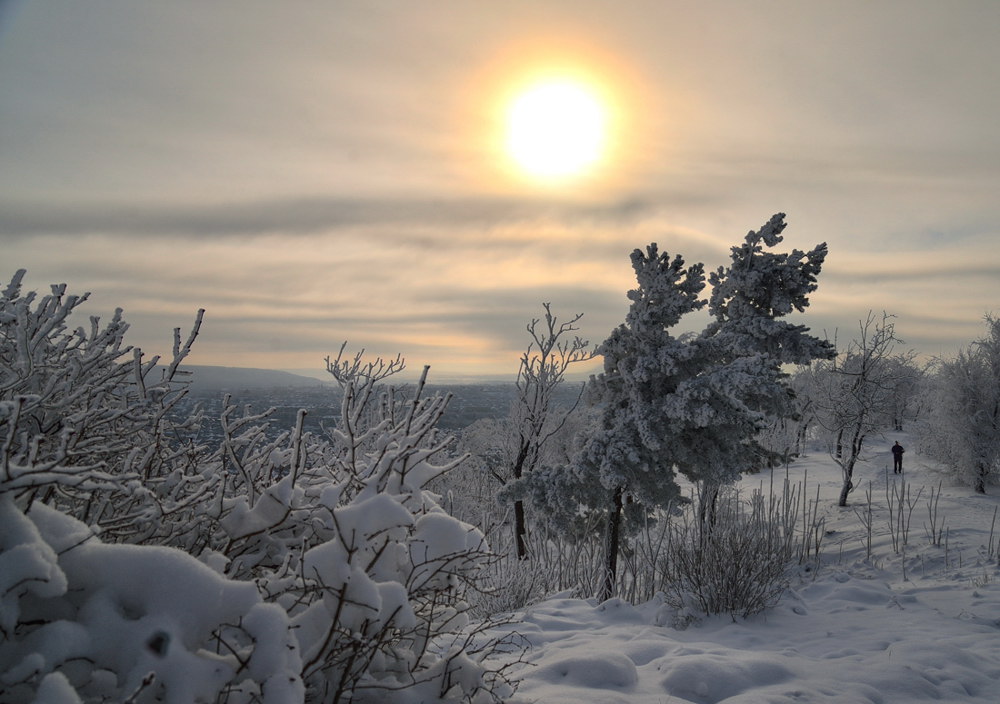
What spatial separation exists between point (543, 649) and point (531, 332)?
1299 cm

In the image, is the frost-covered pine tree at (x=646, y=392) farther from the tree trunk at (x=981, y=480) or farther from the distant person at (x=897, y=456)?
the distant person at (x=897, y=456)

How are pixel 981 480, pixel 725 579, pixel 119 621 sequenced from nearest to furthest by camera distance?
pixel 119 621 < pixel 725 579 < pixel 981 480

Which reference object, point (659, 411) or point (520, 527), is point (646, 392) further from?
point (520, 527)

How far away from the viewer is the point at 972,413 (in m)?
23.2

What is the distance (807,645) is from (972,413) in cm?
2434

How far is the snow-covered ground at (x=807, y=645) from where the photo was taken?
3787mm

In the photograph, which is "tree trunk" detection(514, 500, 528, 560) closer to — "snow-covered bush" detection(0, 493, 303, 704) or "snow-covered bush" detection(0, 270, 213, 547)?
"snow-covered bush" detection(0, 270, 213, 547)

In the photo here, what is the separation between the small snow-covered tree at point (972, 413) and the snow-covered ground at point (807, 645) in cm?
1673

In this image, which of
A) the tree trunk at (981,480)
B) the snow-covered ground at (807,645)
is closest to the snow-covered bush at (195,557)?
the snow-covered ground at (807,645)

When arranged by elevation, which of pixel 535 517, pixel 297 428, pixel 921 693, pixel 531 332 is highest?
pixel 531 332

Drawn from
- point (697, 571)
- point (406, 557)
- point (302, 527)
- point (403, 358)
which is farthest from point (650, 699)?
point (403, 358)

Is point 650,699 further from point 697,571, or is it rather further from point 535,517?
point 535,517

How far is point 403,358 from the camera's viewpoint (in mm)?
19219

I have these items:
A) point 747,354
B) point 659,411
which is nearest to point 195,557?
point 659,411
